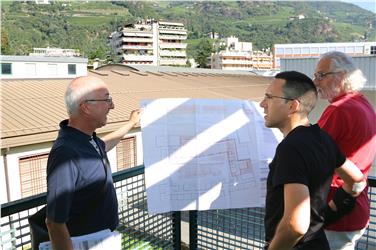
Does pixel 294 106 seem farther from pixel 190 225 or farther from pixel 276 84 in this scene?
pixel 190 225

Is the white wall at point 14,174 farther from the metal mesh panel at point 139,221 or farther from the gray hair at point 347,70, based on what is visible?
the gray hair at point 347,70

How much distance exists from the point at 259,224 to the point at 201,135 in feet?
2.37

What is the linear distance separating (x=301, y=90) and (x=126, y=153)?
9.90 metres

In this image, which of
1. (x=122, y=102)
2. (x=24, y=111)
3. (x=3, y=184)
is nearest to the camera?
(x=3, y=184)

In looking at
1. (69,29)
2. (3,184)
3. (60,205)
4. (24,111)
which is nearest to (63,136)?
(60,205)

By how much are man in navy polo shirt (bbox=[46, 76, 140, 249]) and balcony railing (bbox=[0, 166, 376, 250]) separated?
1.99ft

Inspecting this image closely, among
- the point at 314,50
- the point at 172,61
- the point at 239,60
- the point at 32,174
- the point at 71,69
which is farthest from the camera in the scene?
the point at 239,60

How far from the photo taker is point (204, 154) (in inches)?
97.9

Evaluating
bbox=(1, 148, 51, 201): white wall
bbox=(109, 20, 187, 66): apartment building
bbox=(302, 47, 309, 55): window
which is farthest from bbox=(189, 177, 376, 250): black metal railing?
bbox=(109, 20, 187, 66): apartment building

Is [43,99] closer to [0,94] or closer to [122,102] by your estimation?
[0,94]

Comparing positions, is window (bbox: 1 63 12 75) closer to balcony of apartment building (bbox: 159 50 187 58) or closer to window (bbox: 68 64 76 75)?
window (bbox: 68 64 76 75)

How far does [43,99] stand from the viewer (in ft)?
39.4

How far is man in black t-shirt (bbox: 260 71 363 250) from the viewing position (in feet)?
4.94

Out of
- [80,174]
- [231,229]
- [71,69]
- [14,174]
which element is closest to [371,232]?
[231,229]
